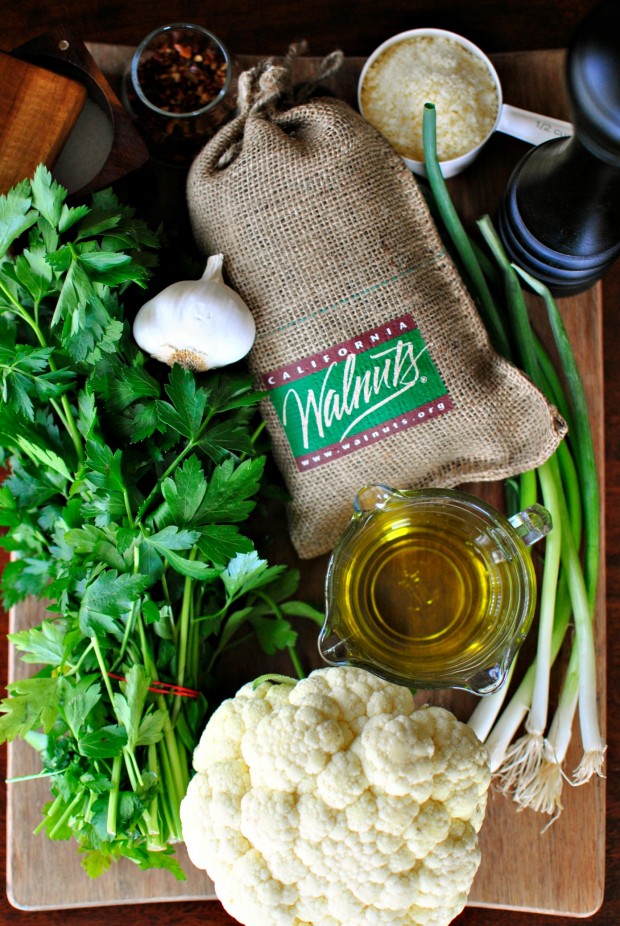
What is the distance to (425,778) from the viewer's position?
79cm

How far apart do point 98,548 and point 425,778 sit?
404 mm

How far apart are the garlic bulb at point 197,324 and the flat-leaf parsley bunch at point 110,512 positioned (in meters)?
0.03

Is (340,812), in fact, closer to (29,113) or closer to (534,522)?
(534,522)

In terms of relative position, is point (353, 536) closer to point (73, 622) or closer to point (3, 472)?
point (73, 622)

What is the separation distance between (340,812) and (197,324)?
0.52 m

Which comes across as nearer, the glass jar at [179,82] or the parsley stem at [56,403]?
the parsley stem at [56,403]

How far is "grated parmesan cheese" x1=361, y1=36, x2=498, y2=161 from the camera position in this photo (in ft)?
3.13

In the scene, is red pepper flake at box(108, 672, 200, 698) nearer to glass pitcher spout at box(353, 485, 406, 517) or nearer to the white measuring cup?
glass pitcher spout at box(353, 485, 406, 517)

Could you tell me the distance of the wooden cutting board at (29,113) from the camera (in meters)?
0.85

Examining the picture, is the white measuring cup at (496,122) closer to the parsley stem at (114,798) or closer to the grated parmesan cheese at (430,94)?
the grated parmesan cheese at (430,94)

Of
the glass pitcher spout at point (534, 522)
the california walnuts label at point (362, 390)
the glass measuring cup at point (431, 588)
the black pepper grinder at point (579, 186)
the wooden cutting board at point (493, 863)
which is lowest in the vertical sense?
the wooden cutting board at point (493, 863)

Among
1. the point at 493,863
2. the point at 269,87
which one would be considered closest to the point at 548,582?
the point at 493,863

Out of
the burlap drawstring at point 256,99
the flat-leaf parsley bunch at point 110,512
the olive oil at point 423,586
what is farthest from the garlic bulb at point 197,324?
the olive oil at point 423,586

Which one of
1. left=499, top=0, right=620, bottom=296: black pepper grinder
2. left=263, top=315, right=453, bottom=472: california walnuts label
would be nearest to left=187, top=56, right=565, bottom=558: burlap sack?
left=263, top=315, right=453, bottom=472: california walnuts label
